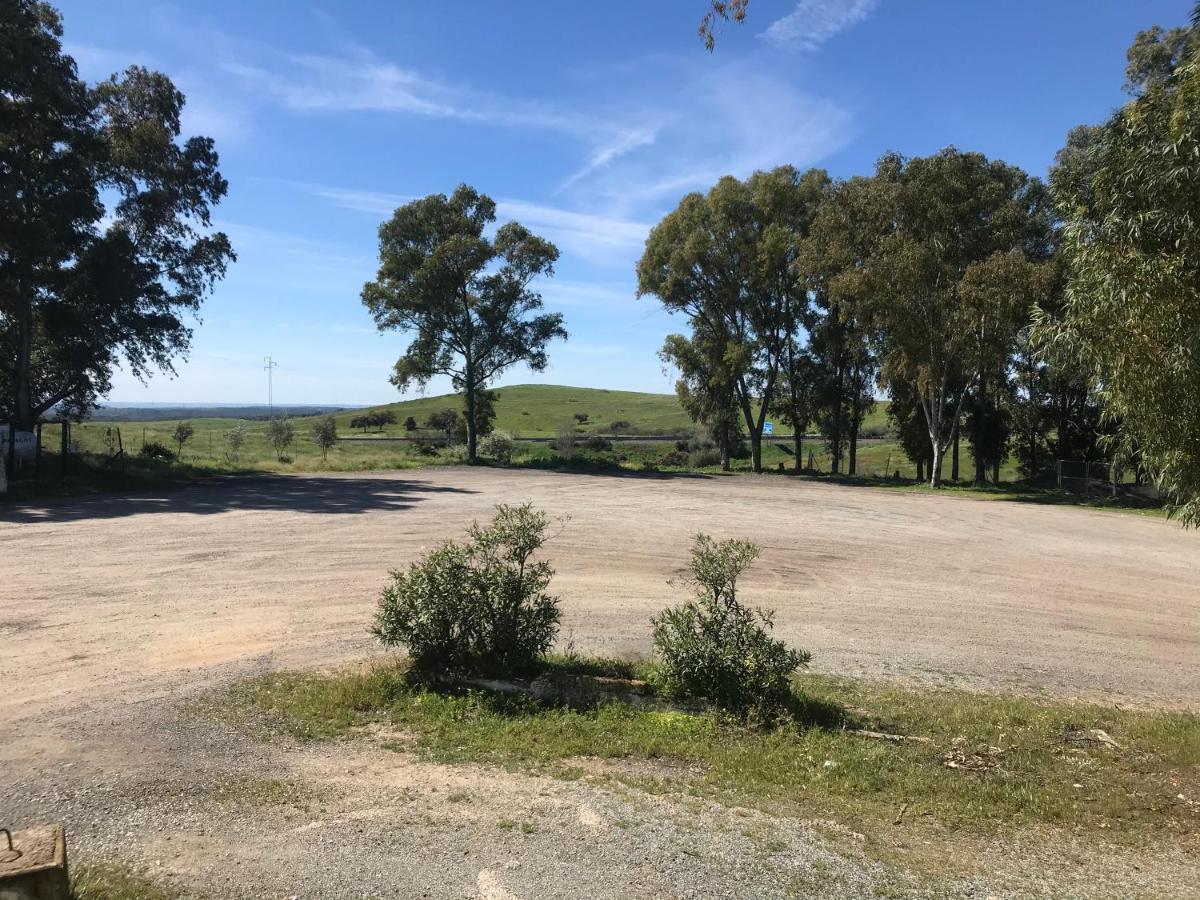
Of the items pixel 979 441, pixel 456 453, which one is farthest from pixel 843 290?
pixel 456 453

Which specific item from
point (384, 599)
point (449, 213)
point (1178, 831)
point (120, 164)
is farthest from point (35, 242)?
point (1178, 831)

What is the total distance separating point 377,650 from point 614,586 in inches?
195

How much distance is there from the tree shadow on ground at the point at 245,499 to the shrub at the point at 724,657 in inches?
612

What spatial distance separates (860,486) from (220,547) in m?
29.6

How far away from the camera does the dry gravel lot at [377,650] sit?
4.12 m

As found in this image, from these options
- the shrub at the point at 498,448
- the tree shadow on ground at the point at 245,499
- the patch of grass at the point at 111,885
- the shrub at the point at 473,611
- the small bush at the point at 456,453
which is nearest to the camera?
the patch of grass at the point at 111,885

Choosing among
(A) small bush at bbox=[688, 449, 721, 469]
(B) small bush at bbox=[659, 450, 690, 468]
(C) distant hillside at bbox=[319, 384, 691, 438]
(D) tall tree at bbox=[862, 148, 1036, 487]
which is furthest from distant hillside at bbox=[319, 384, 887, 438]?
(D) tall tree at bbox=[862, 148, 1036, 487]

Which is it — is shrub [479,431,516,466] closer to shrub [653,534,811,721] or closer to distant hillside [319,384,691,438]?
shrub [653,534,811,721]

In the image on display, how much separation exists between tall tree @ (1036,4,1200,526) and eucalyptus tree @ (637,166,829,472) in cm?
3230

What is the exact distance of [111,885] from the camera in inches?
144

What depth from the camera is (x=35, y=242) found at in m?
23.9

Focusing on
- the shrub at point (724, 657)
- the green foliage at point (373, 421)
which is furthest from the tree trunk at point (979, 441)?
the green foliage at point (373, 421)

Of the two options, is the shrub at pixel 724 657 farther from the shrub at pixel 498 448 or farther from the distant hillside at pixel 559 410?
the distant hillside at pixel 559 410

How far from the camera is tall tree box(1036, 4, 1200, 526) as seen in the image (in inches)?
218
